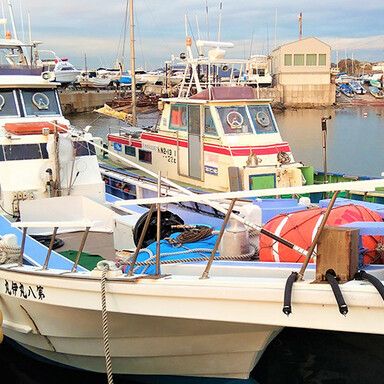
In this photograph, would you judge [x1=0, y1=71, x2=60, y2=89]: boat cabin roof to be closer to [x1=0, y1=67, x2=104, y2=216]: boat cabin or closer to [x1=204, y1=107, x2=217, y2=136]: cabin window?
[x1=0, y1=67, x2=104, y2=216]: boat cabin

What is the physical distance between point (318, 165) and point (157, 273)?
19896mm

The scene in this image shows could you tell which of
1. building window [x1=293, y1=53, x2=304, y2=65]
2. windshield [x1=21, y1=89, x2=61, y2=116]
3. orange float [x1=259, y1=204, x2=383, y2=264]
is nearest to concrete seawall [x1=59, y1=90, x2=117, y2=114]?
building window [x1=293, y1=53, x2=304, y2=65]

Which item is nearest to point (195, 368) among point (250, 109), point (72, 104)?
point (250, 109)

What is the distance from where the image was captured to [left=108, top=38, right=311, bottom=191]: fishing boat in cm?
1195

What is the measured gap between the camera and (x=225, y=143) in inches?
484

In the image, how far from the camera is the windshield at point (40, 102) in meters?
9.96

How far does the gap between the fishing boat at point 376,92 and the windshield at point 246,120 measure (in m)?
61.1

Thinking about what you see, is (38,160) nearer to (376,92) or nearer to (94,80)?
Answer: (94,80)

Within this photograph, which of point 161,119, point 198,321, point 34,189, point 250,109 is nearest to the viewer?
point 198,321

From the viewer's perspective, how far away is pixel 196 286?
15.1ft

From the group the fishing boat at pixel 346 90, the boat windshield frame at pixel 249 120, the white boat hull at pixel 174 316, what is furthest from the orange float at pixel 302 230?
the fishing boat at pixel 346 90

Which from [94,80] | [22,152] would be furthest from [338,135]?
[94,80]

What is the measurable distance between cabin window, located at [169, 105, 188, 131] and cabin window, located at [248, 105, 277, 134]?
160 cm

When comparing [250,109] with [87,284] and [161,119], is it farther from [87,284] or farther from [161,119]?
[87,284]
